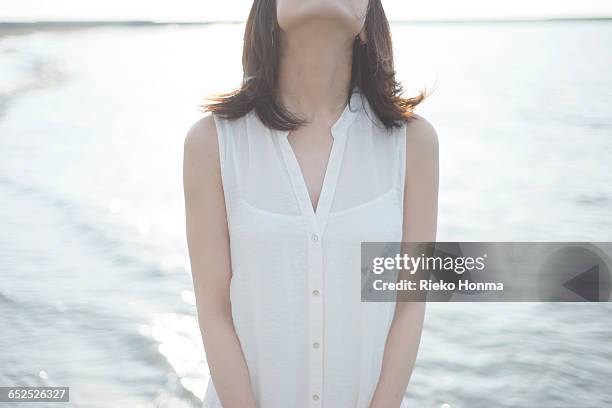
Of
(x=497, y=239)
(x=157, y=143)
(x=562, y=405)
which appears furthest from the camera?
(x=157, y=143)

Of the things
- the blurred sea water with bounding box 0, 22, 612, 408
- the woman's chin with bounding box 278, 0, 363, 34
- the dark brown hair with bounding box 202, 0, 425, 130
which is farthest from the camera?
the blurred sea water with bounding box 0, 22, 612, 408

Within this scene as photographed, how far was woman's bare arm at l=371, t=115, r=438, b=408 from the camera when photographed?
1596mm

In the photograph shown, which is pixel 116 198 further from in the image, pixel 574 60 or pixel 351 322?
pixel 574 60

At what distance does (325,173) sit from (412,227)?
0.76 feet

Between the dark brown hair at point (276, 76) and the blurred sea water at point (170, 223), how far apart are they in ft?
0.32

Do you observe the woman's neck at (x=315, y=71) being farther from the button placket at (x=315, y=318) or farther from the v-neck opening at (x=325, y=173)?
the button placket at (x=315, y=318)

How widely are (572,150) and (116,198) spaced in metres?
4.74

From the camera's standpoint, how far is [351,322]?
158cm

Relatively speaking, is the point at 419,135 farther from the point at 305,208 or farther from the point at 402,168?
the point at 305,208

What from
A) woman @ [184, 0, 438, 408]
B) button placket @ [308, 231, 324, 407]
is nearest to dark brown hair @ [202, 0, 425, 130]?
woman @ [184, 0, 438, 408]

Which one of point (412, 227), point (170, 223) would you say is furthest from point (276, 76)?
point (170, 223)

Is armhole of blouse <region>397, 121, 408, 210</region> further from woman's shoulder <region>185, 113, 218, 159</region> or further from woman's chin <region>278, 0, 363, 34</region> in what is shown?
woman's shoulder <region>185, 113, 218, 159</region>

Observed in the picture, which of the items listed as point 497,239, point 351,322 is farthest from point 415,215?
point 497,239

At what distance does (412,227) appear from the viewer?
164cm
